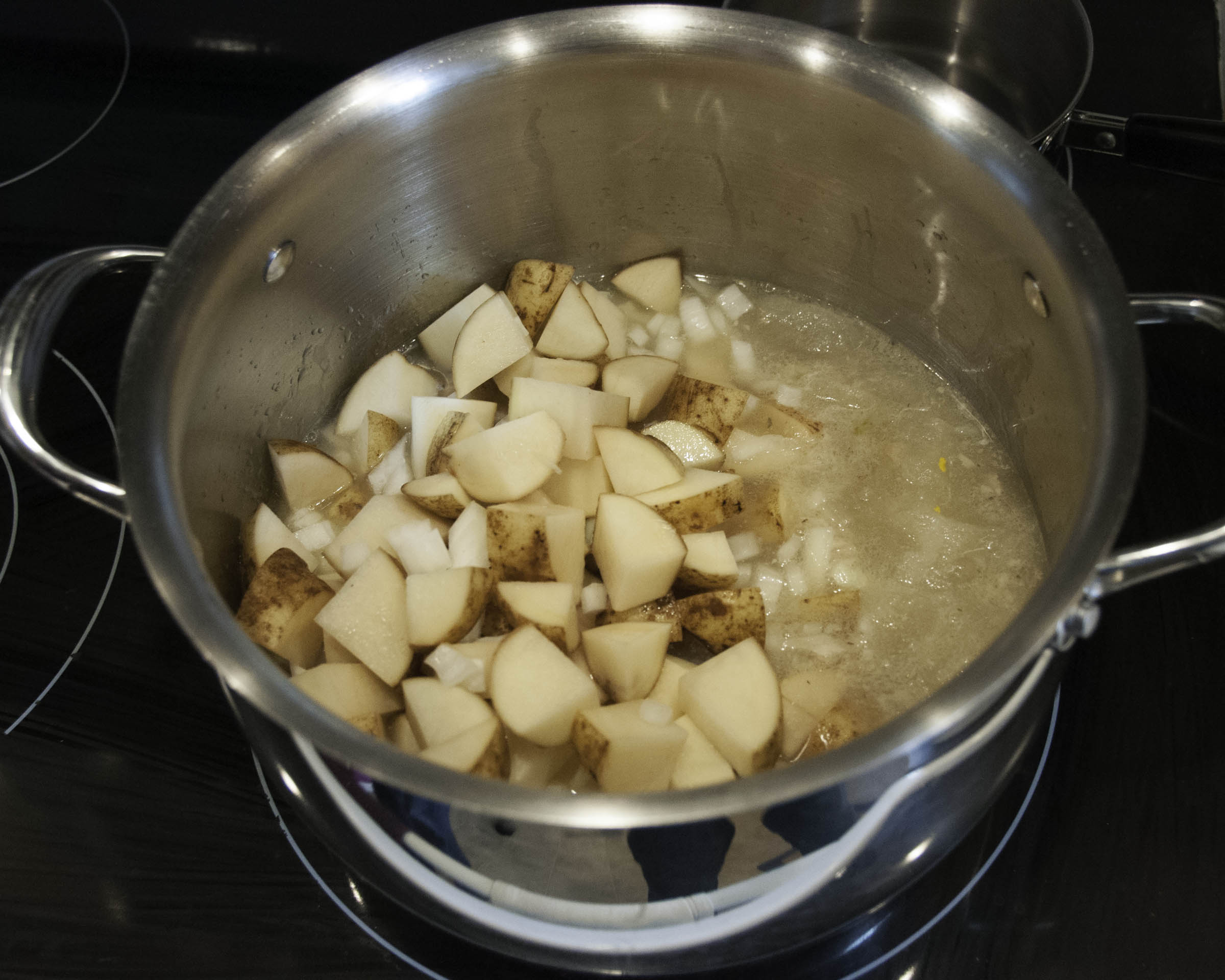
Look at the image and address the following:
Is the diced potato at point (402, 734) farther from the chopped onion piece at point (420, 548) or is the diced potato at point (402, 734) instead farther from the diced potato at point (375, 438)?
the diced potato at point (375, 438)

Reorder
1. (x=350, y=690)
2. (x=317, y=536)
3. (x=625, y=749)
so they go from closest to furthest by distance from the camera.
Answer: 1. (x=625, y=749)
2. (x=350, y=690)
3. (x=317, y=536)

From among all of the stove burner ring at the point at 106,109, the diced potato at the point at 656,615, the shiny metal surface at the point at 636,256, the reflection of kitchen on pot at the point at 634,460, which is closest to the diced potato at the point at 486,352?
the reflection of kitchen on pot at the point at 634,460

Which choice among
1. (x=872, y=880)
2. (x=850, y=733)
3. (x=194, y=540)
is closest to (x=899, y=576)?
(x=850, y=733)

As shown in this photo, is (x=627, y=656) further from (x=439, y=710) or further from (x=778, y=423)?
(x=778, y=423)

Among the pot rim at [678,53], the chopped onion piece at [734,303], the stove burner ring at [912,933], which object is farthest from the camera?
the chopped onion piece at [734,303]

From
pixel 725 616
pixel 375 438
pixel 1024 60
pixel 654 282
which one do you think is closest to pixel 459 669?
pixel 725 616

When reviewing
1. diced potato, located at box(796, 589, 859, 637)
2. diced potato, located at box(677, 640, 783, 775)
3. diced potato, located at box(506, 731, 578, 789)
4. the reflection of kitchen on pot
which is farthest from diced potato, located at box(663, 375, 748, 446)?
diced potato, located at box(506, 731, 578, 789)

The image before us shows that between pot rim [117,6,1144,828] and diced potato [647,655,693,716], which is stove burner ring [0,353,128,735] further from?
diced potato [647,655,693,716]

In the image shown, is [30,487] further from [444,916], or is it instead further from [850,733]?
[850,733]
